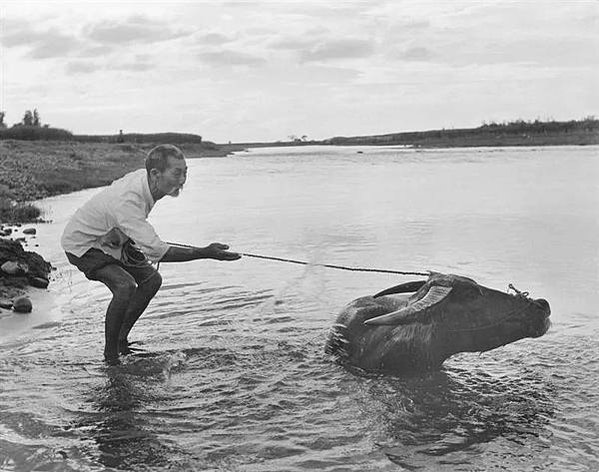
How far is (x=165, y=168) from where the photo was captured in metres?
8.02

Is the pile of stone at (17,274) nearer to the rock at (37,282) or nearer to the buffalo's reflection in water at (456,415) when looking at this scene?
the rock at (37,282)

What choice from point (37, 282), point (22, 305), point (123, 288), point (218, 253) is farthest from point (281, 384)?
point (37, 282)

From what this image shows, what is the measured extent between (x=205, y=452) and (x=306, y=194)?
96.0 ft

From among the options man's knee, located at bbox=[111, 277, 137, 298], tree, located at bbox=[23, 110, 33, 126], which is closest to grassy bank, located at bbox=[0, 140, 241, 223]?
man's knee, located at bbox=[111, 277, 137, 298]

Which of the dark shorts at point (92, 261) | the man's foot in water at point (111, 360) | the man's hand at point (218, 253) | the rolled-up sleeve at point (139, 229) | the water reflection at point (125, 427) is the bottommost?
the water reflection at point (125, 427)

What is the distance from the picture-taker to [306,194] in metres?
35.3

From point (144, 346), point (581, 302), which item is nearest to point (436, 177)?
point (581, 302)

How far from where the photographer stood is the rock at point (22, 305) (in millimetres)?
11031

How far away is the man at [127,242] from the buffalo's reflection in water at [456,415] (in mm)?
2267

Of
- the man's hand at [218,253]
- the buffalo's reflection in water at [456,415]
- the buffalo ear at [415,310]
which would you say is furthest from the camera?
the man's hand at [218,253]

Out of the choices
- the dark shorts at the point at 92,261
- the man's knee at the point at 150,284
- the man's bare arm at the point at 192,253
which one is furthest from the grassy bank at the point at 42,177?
the man's bare arm at the point at 192,253

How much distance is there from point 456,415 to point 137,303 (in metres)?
3.79

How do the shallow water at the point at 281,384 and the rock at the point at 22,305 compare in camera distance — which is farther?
the rock at the point at 22,305

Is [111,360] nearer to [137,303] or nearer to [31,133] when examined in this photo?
[137,303]
